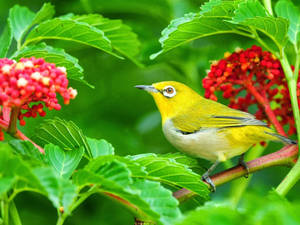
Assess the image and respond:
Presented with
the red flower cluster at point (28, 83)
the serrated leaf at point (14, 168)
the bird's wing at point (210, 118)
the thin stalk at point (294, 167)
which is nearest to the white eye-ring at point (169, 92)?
the bird's wing at point (210, 118)

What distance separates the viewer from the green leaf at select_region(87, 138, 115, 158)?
8.88 ft

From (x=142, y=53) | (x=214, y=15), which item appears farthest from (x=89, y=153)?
(x=142, y=53)

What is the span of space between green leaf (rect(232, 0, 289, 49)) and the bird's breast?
124cm

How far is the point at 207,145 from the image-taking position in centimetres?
416

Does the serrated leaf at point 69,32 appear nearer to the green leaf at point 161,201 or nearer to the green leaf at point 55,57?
the green leaf at point 55,57

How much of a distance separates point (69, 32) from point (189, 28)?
770mm

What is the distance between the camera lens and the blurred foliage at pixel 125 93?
4.90 meters

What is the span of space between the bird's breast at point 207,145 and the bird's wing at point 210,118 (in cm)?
8

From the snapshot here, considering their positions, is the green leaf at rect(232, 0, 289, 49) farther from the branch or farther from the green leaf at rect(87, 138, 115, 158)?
the branch

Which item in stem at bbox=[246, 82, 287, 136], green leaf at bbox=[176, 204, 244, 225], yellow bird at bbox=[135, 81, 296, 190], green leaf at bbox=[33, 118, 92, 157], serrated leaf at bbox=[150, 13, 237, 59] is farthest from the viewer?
yellow bird at bbox=[135, 81, 296, 190]

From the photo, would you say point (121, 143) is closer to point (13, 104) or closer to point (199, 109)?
point (199, 109)

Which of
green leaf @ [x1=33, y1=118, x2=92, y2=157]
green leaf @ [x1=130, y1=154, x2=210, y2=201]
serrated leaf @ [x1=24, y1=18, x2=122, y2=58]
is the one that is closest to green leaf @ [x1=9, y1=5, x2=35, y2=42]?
serrated leaf @ [x1=24, y1=18, x2=122, y2=58]

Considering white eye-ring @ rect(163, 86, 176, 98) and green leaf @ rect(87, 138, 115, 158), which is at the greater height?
green leaf @ rect(87, 138, 115, 158)

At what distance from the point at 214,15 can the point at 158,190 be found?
1.31m
